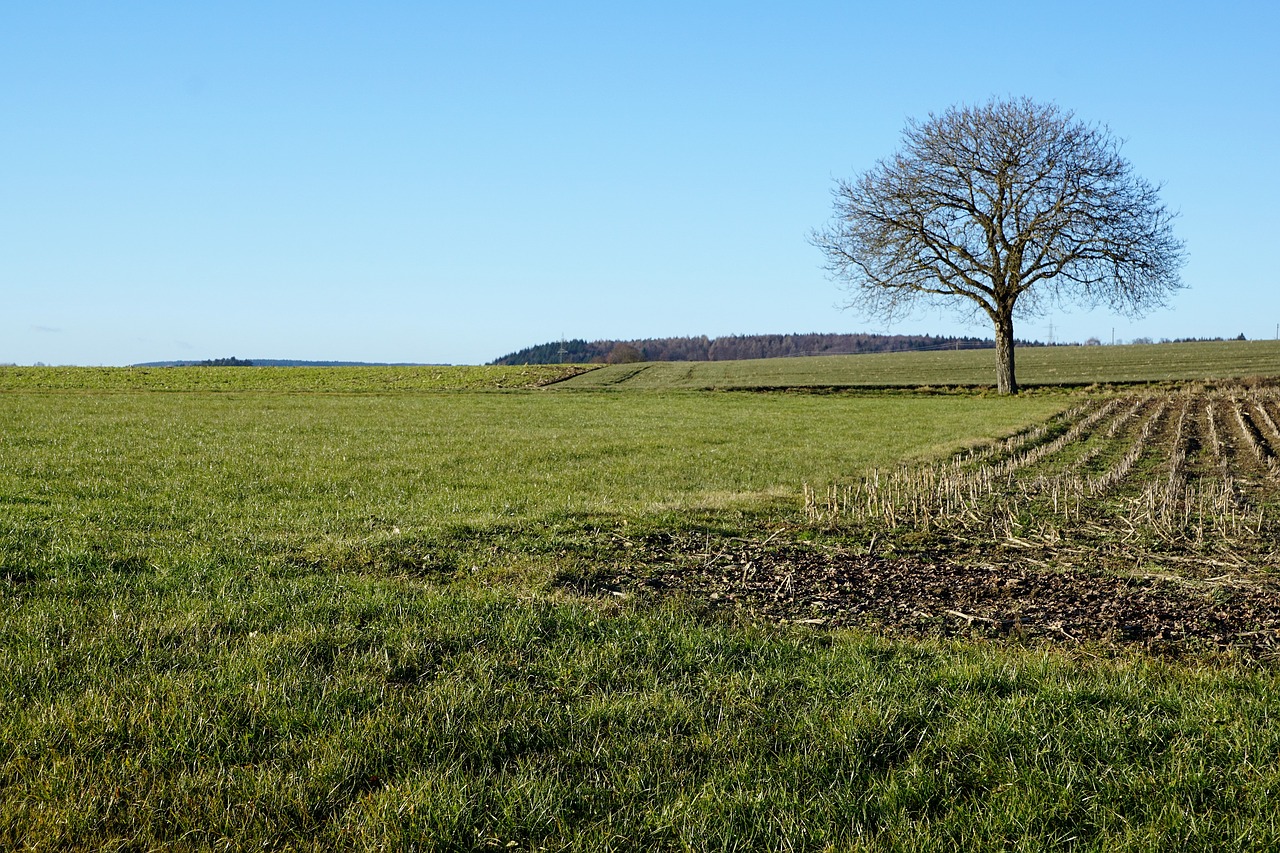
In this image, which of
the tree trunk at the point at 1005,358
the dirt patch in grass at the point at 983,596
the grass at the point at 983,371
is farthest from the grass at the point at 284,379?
the dirt patch in grass at the point at 983,596

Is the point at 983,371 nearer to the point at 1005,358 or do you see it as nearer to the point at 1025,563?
Answer: the point at 1005,358

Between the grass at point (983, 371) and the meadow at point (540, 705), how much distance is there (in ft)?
148

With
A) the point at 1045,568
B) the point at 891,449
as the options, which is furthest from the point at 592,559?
the point at 891,449

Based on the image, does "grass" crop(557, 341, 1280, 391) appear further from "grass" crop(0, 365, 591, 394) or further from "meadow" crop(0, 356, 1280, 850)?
"meadow" crop(0, 356, 1280, 850)

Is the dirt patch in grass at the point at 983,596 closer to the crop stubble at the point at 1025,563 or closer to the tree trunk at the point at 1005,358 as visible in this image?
the crop stubble at the point at 1025,563

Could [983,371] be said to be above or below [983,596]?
above

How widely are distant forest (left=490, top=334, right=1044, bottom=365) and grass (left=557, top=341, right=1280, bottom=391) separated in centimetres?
8852

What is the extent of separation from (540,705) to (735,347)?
178 m

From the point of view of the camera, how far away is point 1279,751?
13.0ft

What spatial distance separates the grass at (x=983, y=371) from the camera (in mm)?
51188

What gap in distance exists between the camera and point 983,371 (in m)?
59.2

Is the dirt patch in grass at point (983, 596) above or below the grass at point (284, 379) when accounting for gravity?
below

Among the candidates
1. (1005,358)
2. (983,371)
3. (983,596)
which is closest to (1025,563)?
(983,596)

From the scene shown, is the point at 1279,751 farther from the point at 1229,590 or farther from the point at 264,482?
the point at 264,482
